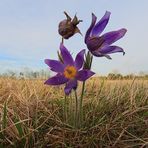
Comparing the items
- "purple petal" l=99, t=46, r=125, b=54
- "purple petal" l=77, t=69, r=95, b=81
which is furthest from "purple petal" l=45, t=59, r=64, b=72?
"purple petal" l=99, t=46, r=125, b=54

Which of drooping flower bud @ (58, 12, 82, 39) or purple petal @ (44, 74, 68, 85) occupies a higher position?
drooping flower bud @ (58, 12, 82, 39)

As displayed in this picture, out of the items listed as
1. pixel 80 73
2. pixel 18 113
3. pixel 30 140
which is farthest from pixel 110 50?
pixel 18 113

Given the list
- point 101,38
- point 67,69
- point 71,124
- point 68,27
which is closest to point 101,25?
point 101,38

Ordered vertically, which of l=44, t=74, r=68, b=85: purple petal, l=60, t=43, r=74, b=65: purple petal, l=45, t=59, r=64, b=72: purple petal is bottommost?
l=44, t=74, r=68, b=85: purple petal

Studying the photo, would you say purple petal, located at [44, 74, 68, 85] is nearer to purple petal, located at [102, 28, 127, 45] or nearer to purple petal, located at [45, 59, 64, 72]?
purple petal, located at [45, 59, 64, 72]

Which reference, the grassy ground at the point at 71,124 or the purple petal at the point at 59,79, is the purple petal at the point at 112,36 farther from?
the grassy ground at the point at 71,124

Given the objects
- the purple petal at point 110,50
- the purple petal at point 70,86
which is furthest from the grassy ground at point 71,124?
the purple petal at point 110,50

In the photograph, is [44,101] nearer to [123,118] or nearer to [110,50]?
[123,118]

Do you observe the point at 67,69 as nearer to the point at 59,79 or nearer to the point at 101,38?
the point at 59,79
